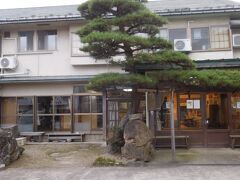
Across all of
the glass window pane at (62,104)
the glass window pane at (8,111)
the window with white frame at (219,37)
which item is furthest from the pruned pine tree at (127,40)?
the glass window pane at (8,111)

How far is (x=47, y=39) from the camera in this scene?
57.4 feet

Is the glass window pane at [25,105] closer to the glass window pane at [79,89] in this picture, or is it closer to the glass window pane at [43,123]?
the glass window pane at [43,123]

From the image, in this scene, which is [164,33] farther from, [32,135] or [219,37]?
[32,135]

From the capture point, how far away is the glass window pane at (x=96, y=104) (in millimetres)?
16688

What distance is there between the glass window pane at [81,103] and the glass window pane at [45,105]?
50.6 inches

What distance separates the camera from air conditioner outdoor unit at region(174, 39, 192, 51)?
15914 mm

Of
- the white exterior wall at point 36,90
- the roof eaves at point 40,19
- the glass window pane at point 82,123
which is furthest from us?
the white exterior wall at point 36,90

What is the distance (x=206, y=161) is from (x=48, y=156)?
569 cm

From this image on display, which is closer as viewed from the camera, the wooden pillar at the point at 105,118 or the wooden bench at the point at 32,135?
the wooden pillar at the point at 105,118

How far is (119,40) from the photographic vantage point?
11211mm

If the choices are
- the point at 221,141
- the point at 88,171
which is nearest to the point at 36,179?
the point at 88,171

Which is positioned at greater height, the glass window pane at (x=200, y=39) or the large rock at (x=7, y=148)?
the glass window pane at (x=200, y=39)

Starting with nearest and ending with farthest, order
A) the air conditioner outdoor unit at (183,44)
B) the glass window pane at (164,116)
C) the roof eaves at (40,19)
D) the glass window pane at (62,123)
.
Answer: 1. the glass window pane at (164,116)
2. the air conditioner outdoor unit at (183,44)
3. the roof eaves at (40,19)
4. the glass window pane at (62,123)

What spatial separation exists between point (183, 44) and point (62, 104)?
6554 mm
